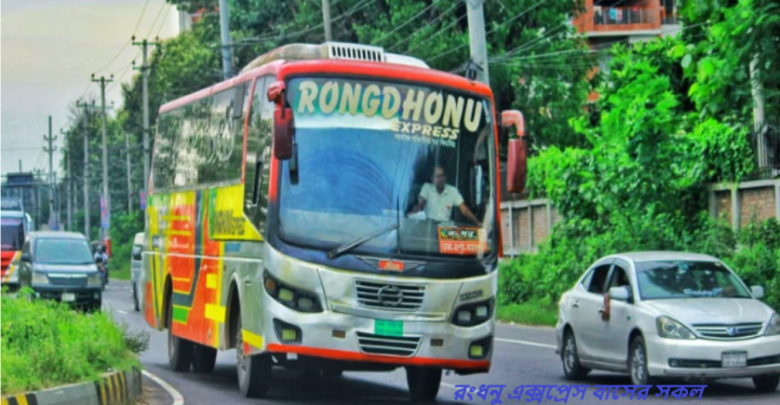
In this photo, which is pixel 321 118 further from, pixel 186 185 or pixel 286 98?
pixel 186 185

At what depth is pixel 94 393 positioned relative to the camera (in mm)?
12516

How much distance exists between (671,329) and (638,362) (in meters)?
0.80

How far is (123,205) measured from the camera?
402 ft

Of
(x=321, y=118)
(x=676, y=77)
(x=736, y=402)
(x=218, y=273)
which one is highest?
(x=676, y=77)

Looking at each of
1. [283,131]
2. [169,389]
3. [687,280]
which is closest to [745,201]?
[687,280]

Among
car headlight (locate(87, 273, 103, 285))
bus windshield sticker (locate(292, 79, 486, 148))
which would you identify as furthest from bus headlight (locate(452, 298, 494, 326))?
car headlight (locate(87, 273, 103, 285))

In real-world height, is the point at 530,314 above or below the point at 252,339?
below

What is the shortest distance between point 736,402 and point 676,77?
24763mm

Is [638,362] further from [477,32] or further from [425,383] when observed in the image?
[477,32]

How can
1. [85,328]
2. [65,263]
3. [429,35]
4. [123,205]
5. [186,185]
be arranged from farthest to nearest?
[123,205] → [429,35] → [65,263] → [186,185] → [85,328]

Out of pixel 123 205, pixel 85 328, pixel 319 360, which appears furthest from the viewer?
pixel 123 205

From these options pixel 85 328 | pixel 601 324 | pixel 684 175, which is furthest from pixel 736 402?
pixel 684 175

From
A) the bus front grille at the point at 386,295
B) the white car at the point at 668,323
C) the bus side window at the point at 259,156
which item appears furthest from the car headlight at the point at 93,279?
the bus front grille at the point at 386,295

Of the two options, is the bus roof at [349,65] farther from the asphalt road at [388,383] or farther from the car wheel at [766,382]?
the car wheel at [766,382]
